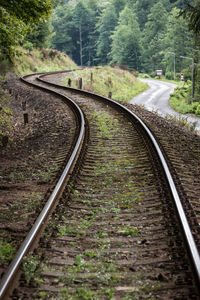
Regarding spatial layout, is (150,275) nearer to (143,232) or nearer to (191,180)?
(143,232)

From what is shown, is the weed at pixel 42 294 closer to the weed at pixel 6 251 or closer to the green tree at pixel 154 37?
the weed at pixel 6 251

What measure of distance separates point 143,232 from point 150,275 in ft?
3.06

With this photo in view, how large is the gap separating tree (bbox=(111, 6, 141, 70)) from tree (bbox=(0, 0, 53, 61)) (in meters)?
72.5

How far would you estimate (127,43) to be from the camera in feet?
260

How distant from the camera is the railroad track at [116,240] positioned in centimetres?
331

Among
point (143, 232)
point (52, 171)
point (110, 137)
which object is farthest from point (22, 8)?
point (143, 232)

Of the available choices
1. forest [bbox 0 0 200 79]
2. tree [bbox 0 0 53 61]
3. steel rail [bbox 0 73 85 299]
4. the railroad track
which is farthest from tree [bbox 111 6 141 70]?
steel rail [bbox 0 73 85 299]

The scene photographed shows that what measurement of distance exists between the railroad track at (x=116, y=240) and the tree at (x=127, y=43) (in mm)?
76891

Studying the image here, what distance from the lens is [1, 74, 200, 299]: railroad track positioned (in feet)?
10.9

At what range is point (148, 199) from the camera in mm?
5340

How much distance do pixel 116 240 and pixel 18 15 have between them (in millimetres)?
7481

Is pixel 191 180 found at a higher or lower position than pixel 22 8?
lower

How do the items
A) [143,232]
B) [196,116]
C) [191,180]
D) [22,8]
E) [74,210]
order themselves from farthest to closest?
[196,116], [22,8], [191,180], [74,210], [143,232]

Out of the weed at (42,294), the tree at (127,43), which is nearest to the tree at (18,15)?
the weed at (42,294)
